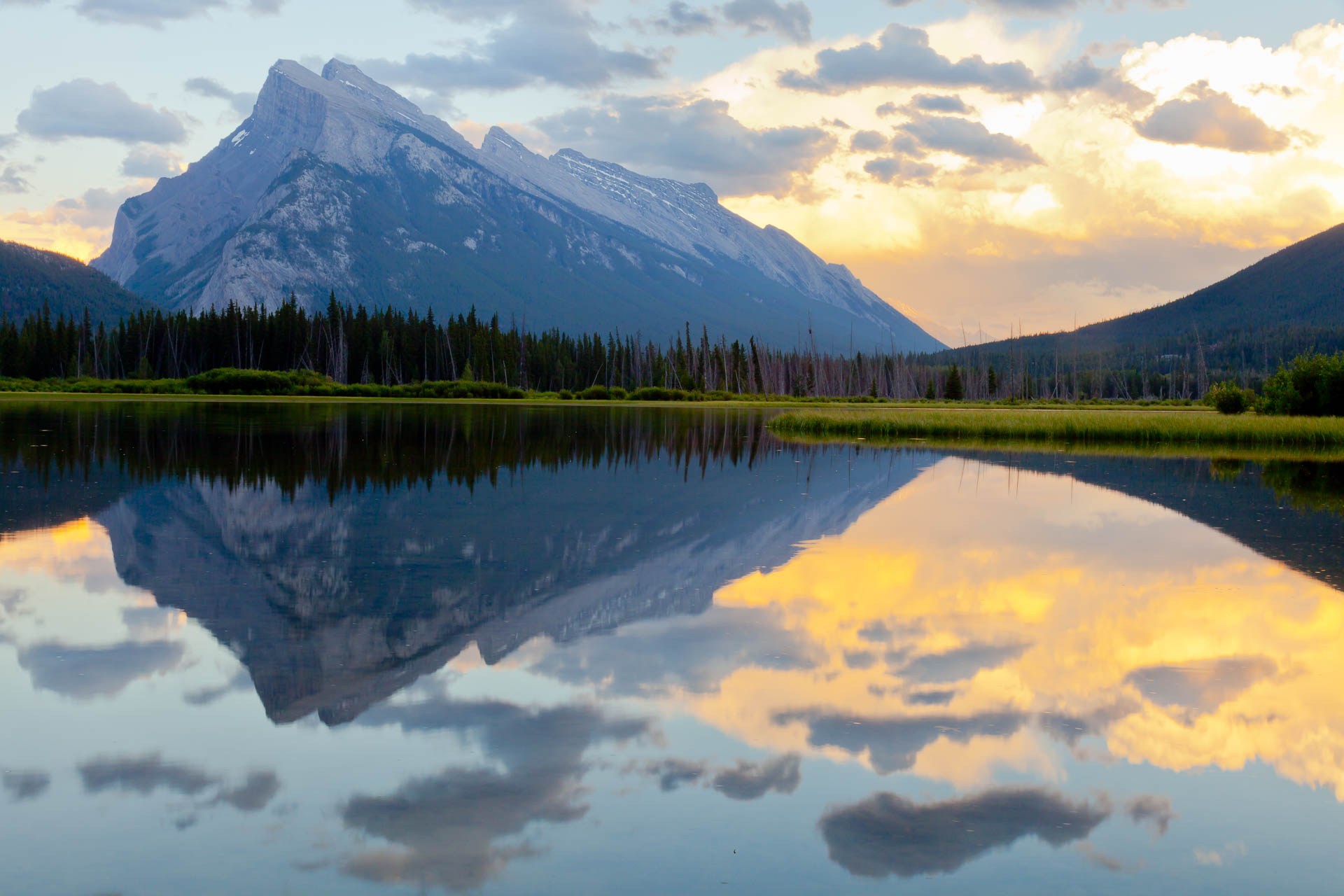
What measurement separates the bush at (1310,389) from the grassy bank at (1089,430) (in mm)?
4179

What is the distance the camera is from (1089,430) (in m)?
47.1

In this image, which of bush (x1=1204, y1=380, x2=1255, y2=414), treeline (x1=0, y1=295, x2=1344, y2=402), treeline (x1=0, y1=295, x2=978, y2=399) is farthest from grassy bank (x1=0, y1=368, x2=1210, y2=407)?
bush (x1=1204, y1=380, x2=1255, y2=414)

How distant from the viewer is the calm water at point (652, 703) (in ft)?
17.7

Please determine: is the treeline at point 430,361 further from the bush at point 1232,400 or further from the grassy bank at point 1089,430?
the grassy bank at point 1089,430

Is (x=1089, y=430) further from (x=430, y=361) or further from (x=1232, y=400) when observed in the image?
(x=430, y=361)

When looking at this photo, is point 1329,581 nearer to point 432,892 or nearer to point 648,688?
point 648,688

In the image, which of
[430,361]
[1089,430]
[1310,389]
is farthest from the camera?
[430,361]

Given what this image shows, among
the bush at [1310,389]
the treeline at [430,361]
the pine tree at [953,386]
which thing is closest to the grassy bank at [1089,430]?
the bush at [1310,389]

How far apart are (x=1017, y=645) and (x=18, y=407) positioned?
2600 inches

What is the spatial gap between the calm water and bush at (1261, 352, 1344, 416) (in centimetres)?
4144

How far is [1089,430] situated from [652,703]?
44.0 meters

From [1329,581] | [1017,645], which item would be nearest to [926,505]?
[1329,581]

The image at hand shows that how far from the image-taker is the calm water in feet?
17.7

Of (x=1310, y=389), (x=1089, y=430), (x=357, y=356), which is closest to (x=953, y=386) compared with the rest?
(x=1310, y=389)
